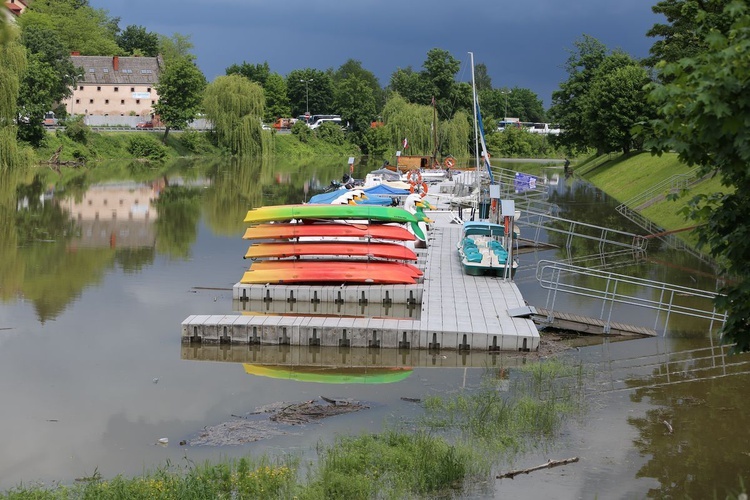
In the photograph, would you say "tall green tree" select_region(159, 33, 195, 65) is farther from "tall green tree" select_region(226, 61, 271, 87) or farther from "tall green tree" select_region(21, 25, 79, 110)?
"tall green tree" select_region(21, 25, 79, 110)

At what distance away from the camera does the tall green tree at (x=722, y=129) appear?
9.17 meters

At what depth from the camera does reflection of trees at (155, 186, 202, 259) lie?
34.0 meters

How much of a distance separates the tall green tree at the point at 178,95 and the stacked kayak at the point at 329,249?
69079mm

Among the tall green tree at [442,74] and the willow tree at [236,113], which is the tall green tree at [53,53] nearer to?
the willow tree at [236,113]

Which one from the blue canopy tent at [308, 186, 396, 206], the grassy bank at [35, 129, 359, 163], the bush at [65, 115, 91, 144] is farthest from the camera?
the bush at [65, 115, 91, 144]

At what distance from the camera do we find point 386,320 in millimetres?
20391

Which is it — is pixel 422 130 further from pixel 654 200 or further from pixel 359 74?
pixel 359 74

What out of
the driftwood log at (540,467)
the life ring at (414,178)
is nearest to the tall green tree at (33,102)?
the life ring at (414,178)

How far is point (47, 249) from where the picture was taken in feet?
105

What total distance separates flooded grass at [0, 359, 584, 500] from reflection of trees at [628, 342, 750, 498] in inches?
54.7

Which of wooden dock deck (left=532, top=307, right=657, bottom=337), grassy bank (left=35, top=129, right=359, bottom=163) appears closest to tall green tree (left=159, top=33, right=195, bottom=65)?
grassy bank (left=35, top=129, right=359, bottom=163)

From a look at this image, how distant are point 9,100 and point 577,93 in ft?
151

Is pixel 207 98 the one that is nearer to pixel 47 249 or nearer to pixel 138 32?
pixel 138 32

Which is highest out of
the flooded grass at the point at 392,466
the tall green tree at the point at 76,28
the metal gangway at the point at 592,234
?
the tall green tree at the point at 76,28
